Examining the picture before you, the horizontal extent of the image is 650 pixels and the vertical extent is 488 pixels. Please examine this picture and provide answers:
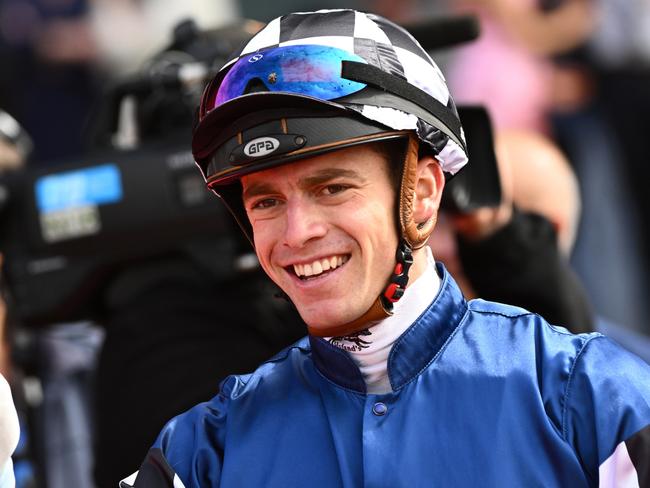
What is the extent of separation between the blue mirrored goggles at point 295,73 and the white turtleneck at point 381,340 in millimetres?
376

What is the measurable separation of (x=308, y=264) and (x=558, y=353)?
0.43m

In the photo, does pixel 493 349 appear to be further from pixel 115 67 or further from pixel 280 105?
pixel 115 67

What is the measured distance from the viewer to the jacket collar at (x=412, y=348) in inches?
86.5

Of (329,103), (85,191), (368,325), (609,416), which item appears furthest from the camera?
(85,191)

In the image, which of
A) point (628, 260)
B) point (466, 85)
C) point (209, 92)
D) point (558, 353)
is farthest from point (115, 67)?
point (558, 353)

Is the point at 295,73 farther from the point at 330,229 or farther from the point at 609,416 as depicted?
the point at 609,416

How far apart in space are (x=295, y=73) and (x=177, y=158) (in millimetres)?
1560

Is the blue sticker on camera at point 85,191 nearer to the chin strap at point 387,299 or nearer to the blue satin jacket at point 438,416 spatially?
the blue satin jacket at point 438,416

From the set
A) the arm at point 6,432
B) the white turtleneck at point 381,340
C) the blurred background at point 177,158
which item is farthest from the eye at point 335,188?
the blurred background at point 177,158

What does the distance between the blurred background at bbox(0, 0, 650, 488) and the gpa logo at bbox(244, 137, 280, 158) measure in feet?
3.54

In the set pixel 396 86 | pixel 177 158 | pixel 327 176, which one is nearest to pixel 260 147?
pixel 327 176

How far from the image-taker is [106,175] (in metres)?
3.67

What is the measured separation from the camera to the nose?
2.14 m

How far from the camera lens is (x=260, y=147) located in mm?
2141
